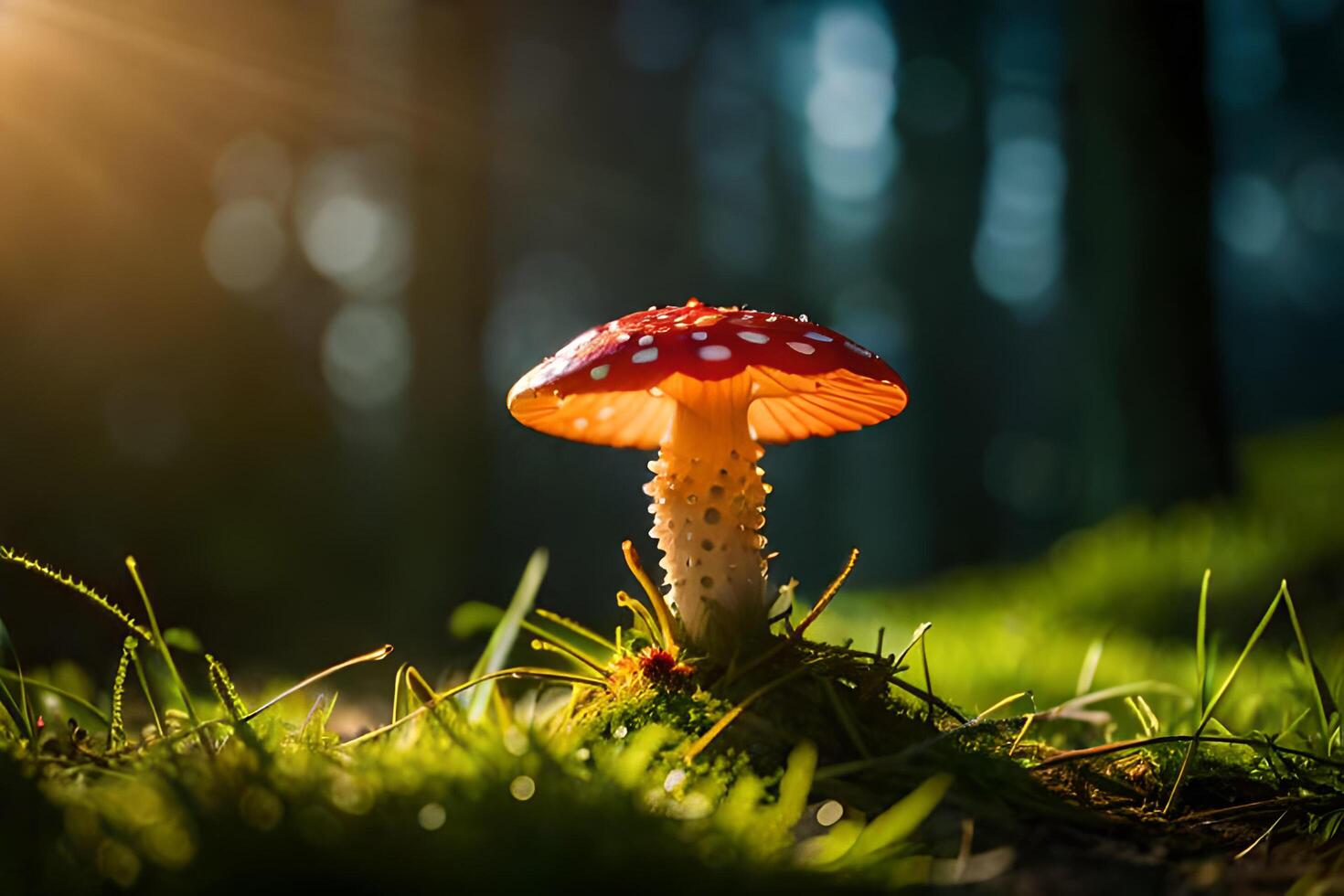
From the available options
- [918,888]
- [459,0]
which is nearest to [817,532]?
[459,0]

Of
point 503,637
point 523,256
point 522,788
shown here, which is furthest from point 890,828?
point 523,256

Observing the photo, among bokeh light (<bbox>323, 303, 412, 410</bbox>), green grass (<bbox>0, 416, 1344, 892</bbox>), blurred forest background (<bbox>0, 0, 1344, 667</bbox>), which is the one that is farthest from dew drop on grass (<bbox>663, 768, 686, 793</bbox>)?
bokeh light (<bbox>323, 303, 412, 410</bbox>)

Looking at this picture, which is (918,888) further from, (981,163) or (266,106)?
(981,163)

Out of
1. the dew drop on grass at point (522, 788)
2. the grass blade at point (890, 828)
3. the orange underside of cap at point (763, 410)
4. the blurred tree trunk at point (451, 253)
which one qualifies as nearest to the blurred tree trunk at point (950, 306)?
the blurred tree trunk at point (451, 253)

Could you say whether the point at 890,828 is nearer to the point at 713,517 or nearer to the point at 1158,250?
the point at 713,517

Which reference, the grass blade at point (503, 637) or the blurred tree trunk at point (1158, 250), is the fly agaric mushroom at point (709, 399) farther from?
the blurred tree trunk at point (1158, 250)

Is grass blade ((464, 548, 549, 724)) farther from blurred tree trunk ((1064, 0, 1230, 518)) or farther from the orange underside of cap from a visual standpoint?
blurred tree trunk ((1064, 0, 1230, 518))
